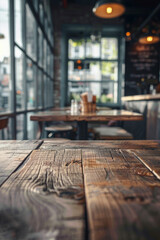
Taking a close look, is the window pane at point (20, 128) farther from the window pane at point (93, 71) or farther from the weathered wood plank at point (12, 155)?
the window pane at point (93, 71)

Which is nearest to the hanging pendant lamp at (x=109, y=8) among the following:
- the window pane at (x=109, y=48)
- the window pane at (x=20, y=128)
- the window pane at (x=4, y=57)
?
the window pane at (x=4, y=57)

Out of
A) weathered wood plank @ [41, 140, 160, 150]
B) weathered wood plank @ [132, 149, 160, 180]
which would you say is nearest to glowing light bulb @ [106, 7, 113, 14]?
weathered wood plank @ [41, 140, 160, 150]

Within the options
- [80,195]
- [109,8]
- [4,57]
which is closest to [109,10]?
[109,8]

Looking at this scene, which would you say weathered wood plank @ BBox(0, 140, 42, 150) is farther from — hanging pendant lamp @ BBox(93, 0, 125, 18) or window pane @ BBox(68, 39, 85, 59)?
window pane @ BBox(68, 39, 85, 59)

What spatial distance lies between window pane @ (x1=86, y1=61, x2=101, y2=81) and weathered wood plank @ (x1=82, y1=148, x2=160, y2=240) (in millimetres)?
6312

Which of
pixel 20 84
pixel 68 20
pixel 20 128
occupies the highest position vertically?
pixel 68 20

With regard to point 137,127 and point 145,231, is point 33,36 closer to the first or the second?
point 137,127

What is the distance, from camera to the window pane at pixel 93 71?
675 centimetres

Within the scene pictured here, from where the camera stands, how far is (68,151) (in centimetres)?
76

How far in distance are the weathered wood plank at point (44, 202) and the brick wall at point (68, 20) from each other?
6.35 m

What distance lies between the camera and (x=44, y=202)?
15.2 inches

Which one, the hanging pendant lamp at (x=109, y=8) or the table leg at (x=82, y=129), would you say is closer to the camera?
the table leg at (x=82, y=129)

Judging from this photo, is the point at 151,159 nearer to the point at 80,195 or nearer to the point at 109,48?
the point at 80,195

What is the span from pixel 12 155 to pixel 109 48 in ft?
22.2
